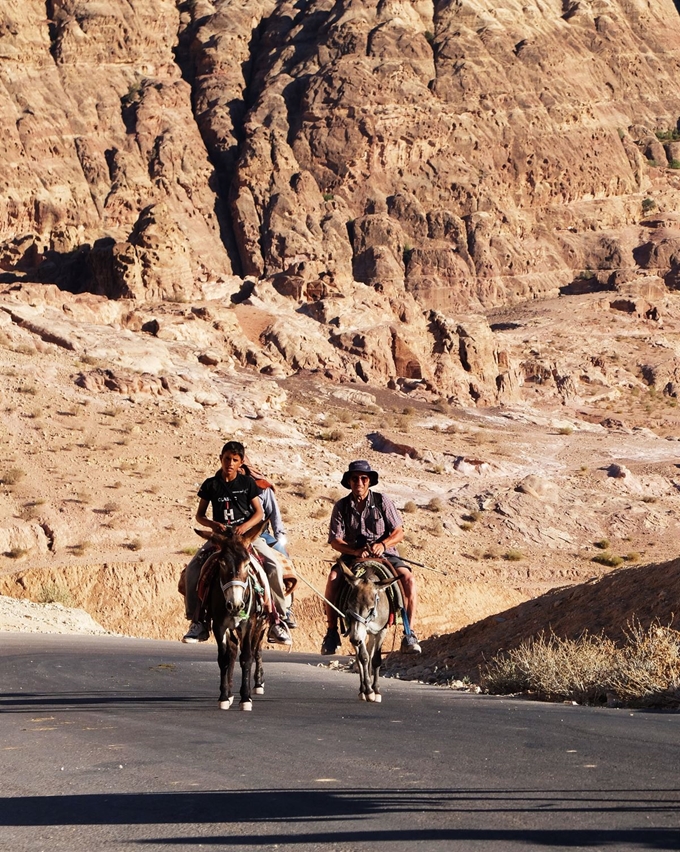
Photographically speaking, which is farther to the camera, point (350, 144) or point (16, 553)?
point (350, 144)

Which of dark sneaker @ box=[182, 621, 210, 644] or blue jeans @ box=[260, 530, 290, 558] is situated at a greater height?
blue jeans @ box=[260, 530, 290, 558]

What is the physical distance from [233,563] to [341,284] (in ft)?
232

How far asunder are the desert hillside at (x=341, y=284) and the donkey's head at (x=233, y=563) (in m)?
22.8

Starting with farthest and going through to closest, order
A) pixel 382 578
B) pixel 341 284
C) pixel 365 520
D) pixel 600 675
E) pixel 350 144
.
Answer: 1. pixel 350 144
2. pixel 341 284
3. pixel 600 675
4. pixel 365 520
5. pixel 382 578

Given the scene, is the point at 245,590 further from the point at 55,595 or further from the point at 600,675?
the point at 55,595

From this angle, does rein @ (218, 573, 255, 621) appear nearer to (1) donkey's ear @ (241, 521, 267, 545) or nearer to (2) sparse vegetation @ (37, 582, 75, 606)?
(1) donkey's ear @ (241, 521, 267, 545)

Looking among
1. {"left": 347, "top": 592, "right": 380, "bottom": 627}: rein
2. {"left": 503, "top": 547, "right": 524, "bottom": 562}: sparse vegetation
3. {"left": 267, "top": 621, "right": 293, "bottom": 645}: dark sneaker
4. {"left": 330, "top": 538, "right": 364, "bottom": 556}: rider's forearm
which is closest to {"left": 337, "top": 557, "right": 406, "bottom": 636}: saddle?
{"left": 330, "top": 538, "right": 364, "bottom": 556}: rider's forearm

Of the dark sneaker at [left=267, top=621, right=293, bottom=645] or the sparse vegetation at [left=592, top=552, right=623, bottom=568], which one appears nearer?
the dark sneaker at [left=267, top=621, right=293, bottom=645]

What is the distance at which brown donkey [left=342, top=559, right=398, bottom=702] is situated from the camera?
12.2 meters

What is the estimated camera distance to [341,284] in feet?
268

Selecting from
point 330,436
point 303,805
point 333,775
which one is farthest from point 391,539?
point 330,436

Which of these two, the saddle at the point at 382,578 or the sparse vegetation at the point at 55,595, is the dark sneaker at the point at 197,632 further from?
the sparse vegetation at the point at 55,595

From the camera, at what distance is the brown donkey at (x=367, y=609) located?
40.1 feet

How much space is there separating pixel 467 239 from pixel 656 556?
207ft
